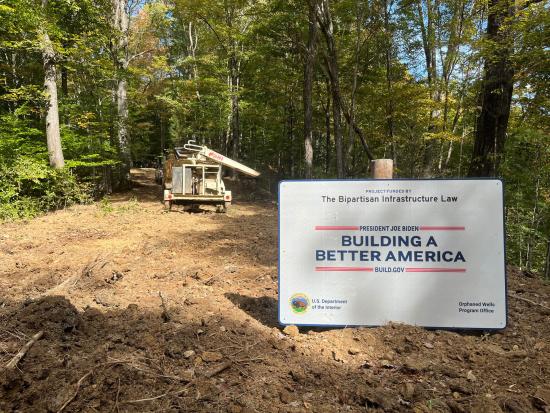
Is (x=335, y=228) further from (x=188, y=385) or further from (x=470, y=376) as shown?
(x=188, y=385)

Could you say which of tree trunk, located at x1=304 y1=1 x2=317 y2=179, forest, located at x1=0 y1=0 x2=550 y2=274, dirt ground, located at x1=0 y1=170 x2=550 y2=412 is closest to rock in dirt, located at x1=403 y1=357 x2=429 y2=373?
dirt ground, located at x1=0 y1=170 x2=550 y2=412

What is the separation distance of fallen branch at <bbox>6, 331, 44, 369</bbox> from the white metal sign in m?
2.07

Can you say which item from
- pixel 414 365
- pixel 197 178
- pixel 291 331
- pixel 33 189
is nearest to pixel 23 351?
pixel 291 331

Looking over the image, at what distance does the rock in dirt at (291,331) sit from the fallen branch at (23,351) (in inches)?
81.4

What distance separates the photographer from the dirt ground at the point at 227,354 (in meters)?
2.44

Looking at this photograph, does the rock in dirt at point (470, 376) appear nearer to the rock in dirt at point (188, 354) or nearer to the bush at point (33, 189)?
the rock in dirt at point (188, 354)

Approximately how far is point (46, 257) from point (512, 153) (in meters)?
11.1

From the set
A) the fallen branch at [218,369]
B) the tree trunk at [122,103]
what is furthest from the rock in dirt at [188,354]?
the tree trunk at [122,103]

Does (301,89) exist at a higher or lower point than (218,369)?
higher

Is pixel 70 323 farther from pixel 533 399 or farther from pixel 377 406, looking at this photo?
pixel 533 399

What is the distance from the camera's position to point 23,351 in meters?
3.01

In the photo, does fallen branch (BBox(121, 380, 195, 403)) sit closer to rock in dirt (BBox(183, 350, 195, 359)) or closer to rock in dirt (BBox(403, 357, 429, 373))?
rock in dirt (BBox(183, 350, 195, 359))

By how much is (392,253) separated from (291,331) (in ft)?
3.72

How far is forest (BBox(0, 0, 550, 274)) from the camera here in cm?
924
